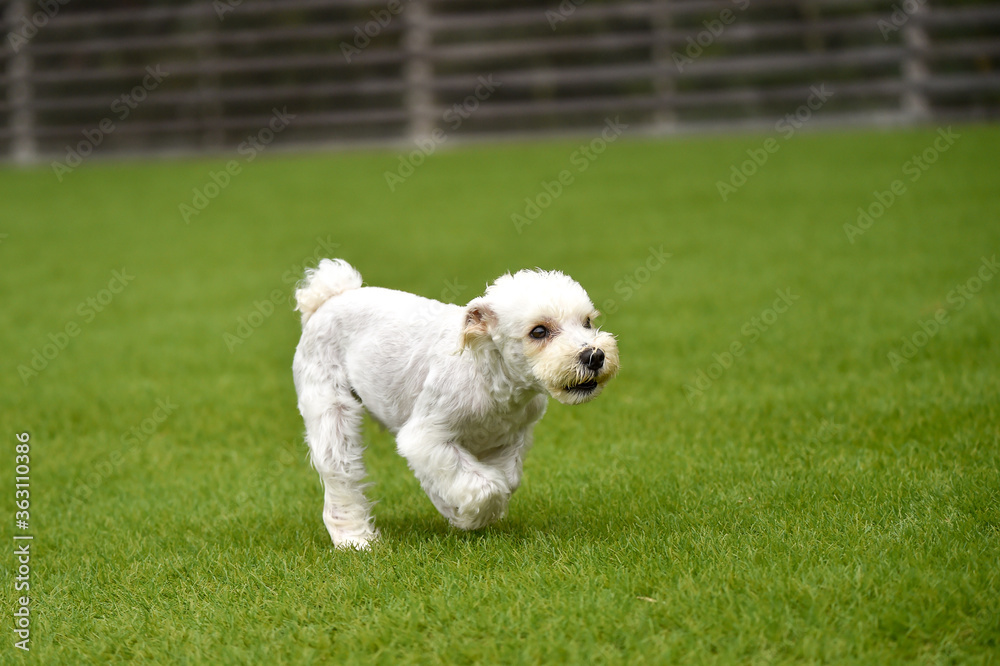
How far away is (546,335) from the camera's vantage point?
4.00m

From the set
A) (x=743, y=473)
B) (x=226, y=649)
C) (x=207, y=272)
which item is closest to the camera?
(x=226, y=649)

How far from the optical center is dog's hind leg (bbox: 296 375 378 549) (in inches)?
176

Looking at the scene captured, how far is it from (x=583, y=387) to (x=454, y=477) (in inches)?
26.4

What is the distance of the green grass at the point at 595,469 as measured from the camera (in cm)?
350

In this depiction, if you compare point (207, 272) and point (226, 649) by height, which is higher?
point (226, 649)

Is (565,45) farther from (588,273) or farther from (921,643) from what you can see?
(921,643)

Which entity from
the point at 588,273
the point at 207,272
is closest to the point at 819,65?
the point at 588,273

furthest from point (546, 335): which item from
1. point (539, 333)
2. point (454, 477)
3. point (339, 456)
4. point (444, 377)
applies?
point (339, 456)

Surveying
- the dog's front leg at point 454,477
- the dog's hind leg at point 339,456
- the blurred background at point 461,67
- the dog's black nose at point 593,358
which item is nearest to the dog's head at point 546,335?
the dog's black nose at point 593,358

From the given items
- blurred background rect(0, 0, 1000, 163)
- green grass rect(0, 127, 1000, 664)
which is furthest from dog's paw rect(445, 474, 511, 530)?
blurred background rect(0, 0, 1000, 163)

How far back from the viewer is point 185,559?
4.41 metres

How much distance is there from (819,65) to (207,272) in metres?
11.8

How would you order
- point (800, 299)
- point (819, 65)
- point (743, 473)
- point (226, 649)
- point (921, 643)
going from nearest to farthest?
point (921, 643), point (226, 649), point (743, 473), point (800, 299), point (819, 65)

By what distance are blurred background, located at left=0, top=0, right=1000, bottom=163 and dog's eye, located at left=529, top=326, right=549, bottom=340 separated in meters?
16.1
